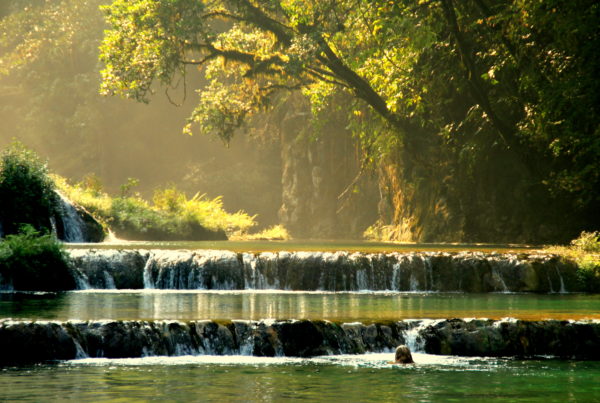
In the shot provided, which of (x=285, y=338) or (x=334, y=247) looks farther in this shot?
(x=334, y=247)

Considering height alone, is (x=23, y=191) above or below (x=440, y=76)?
below

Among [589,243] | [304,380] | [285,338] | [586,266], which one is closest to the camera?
[304,380]

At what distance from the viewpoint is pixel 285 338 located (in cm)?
1566

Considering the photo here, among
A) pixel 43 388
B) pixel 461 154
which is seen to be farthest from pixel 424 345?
pixel 461 154

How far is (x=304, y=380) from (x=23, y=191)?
19323 mm

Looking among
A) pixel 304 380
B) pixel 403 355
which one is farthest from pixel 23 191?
pixel 304 380

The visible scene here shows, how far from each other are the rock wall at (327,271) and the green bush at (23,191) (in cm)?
519

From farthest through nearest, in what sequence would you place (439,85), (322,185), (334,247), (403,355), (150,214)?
(322,185) → (150,214) → (439,85) → (334,247) → (403,355)

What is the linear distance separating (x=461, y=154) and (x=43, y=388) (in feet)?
73.9

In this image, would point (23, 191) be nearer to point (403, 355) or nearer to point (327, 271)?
point (327, 271)

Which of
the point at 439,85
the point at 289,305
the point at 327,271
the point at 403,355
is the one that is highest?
the point at 439,85

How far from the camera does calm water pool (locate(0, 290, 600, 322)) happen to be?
17.3 meters

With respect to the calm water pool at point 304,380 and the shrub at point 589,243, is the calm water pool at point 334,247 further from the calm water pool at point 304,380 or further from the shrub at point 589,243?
the calm water pool at point 304,380

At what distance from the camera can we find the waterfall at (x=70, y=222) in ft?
109
